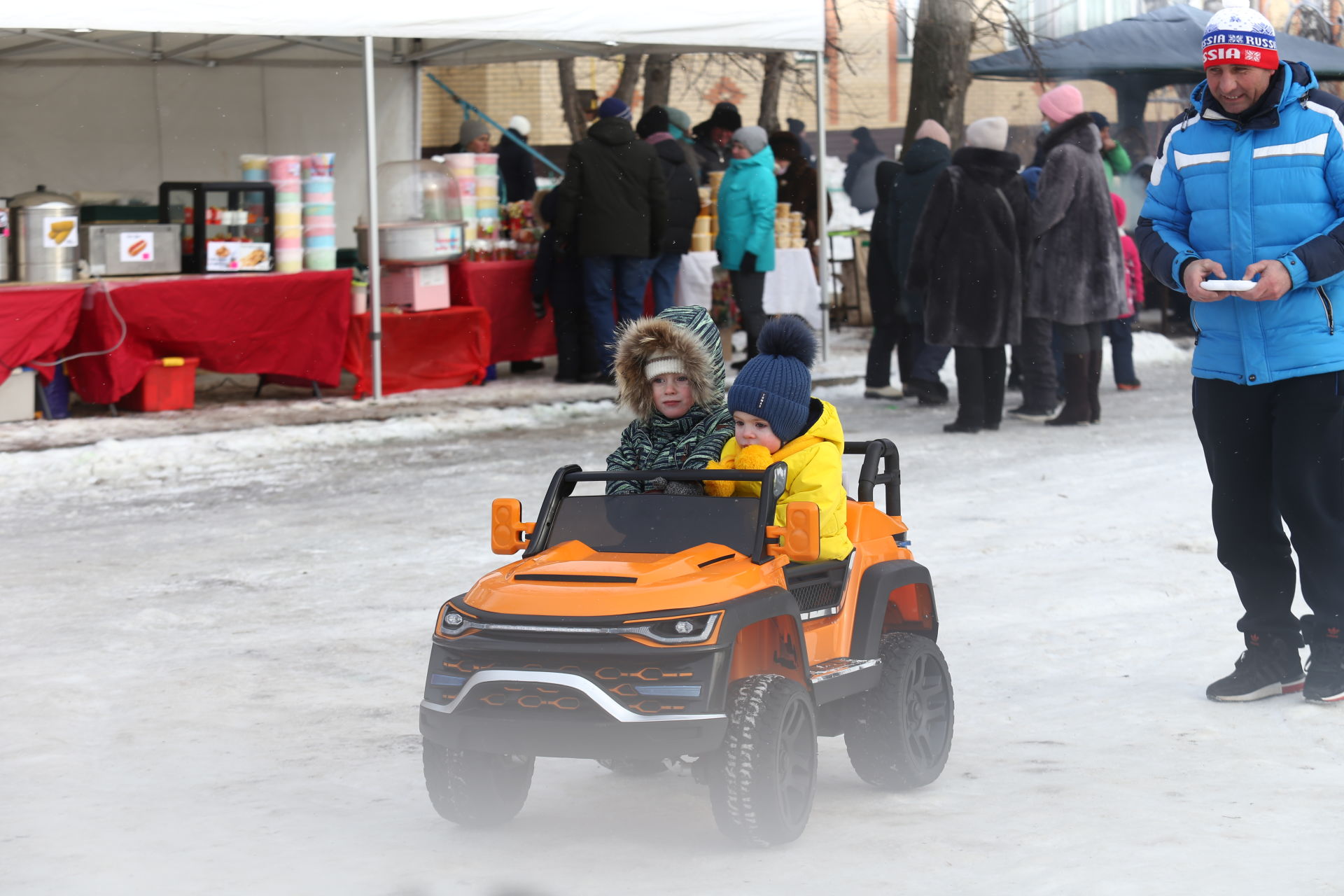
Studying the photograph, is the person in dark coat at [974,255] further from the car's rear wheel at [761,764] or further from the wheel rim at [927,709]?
the car's rear wheel at [761,764]

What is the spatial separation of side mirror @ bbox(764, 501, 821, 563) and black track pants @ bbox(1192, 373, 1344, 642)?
161 centimetres

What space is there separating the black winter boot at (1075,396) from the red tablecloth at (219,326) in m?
4.89

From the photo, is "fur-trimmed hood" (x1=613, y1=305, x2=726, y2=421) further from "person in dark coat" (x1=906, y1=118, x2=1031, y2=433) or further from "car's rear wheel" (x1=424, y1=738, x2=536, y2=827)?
"person in dark coat" (x1=906, y1=118, x2=1031, y2=433)

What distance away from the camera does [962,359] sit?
34.5 feet

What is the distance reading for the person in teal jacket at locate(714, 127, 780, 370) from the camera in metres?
12.8

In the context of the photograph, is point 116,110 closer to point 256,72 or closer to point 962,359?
point 256,72

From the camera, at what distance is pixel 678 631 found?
11.2 ft

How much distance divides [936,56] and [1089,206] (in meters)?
7.51

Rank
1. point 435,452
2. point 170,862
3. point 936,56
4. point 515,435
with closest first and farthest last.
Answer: point 170,862
point 435,452
point 515,435
point 936,56

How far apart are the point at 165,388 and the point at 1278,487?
8.28 meters

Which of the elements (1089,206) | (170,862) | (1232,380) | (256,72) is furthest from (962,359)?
(170,862)

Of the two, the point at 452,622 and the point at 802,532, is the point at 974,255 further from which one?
the point at 452,622

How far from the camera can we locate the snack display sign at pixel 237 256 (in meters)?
11.4

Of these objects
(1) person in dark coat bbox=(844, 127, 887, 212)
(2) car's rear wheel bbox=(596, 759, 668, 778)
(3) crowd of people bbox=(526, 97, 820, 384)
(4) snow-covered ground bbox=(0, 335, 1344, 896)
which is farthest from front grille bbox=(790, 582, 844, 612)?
(1) person in dark coat bbox=(844, 127, 887, 212)
